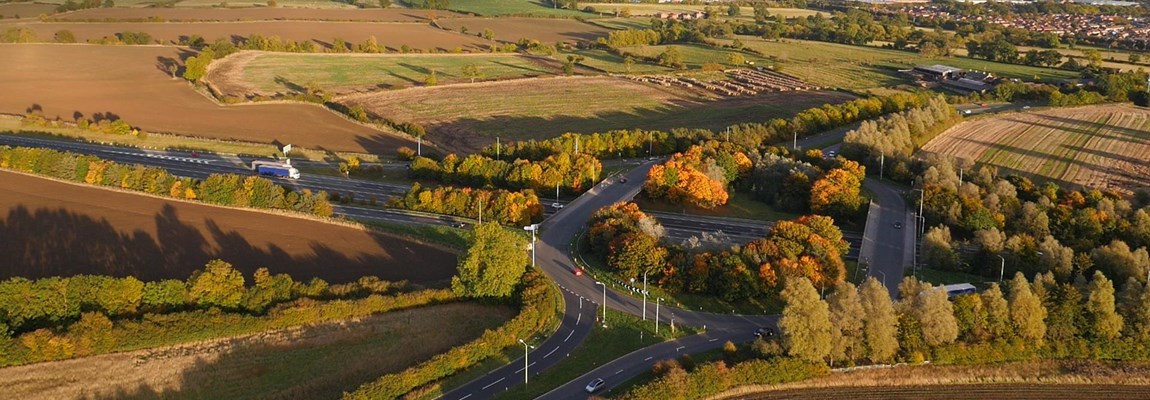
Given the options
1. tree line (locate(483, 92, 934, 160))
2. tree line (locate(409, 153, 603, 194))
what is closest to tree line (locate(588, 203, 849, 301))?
tree line (locate(409, 153, 603, 194))

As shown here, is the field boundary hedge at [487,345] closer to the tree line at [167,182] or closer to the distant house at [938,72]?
the tree line at [167,182]

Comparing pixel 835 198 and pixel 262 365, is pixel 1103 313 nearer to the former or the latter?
pixel 835 198

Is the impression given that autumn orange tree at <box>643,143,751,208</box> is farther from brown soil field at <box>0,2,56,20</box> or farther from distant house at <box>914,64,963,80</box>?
brown soil field at <box>0,2,56,20</box>

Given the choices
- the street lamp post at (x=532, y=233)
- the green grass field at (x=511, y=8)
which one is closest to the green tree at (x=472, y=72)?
the street lamp post at (x=532, y=233)

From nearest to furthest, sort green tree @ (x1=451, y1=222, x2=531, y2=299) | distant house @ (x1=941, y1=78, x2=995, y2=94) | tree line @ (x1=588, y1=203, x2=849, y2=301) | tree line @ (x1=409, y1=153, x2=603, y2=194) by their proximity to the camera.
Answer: green tree @ (x1=451, y1=222, x2=531, y2=299)
tree line @ (x1=588, y1=203, x2=849, y2=301)
tree line @ (x1=409, y1=153, x2=603, y2=194)
distant house @ (x1=941, y1=78, x2=995, y2=94)

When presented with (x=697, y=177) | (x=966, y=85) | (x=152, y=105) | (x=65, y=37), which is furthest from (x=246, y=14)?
(x=697, y=177)
